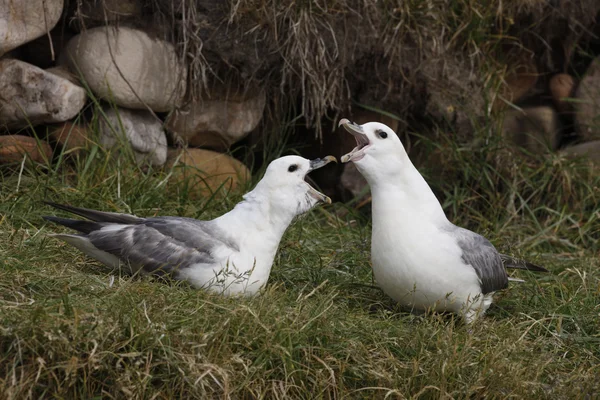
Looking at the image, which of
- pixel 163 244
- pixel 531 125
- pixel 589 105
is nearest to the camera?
pixel 163 244

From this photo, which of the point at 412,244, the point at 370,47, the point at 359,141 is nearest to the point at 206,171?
the point at 370,47

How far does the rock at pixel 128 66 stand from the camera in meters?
4.77

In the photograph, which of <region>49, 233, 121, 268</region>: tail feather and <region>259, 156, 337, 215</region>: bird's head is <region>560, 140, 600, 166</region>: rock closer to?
<region>259, 156, 337, 215</region>: bird's head

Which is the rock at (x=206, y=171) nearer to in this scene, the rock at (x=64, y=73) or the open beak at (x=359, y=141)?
the rock at (x=64, y=73)

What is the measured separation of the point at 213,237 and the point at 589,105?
3404 mm

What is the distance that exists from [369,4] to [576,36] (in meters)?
1.72

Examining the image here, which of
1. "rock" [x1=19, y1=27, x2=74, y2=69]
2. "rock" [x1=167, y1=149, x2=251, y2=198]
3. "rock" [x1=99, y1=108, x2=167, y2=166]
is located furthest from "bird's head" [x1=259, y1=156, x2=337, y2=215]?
"rock" [x1=19, y1=27, x2=74, y2=69]

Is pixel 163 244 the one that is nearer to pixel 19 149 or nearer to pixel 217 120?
pixel 19 149

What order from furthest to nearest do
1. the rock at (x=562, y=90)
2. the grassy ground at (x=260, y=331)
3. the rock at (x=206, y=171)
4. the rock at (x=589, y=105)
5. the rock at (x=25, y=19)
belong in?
1. the rock at (x=562, y=90)
2. the rock at (x=589, y=105)
3. the rock at (x=206, y=171)
4. the rock at (x=25, y=19)
5. the grassy ground at (x=260, y=331)

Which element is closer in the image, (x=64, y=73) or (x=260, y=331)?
(x=260, y=331)

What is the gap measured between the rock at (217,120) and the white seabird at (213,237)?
1.52 meters

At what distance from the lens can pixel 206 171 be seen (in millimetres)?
5230

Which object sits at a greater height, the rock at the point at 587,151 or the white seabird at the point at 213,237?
the white seabird at the point at 213,237

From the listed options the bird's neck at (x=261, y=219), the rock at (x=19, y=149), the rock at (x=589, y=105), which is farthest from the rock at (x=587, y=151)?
the rock at (x=19, y=149)
